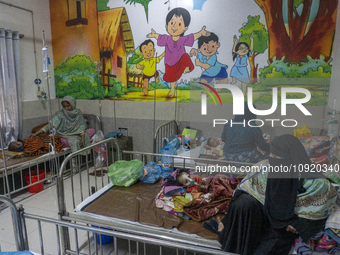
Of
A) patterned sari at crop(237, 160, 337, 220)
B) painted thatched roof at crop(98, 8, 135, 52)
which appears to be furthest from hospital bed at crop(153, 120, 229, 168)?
painted thatched roof at crop(98, 8, 135, 52)

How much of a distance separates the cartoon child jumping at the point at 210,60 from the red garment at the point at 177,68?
14cm

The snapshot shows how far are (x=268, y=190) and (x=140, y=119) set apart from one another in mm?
3564

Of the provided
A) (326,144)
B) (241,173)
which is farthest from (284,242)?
(326,144)

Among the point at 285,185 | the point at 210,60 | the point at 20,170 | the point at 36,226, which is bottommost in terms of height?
the point at 36,226

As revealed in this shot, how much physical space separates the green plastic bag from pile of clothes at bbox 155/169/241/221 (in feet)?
1.49

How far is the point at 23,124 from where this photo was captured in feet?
15.7

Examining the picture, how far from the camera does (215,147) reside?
3.82 meters

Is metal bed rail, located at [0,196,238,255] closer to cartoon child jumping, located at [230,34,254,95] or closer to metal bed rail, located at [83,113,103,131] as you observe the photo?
metal bed rail, located at [83,113,103,131]

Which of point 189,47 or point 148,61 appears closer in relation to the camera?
point 189,47

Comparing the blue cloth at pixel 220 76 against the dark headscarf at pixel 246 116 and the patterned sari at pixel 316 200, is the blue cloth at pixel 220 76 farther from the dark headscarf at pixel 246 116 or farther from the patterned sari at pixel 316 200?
the patterned sari at pixel 316 200

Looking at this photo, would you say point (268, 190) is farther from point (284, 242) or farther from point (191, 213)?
point (191, 213)

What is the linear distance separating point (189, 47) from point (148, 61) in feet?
2.96

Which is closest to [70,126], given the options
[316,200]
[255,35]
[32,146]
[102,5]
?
[32,146]

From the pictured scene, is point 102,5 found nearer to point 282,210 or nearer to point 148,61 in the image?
point 148,61
